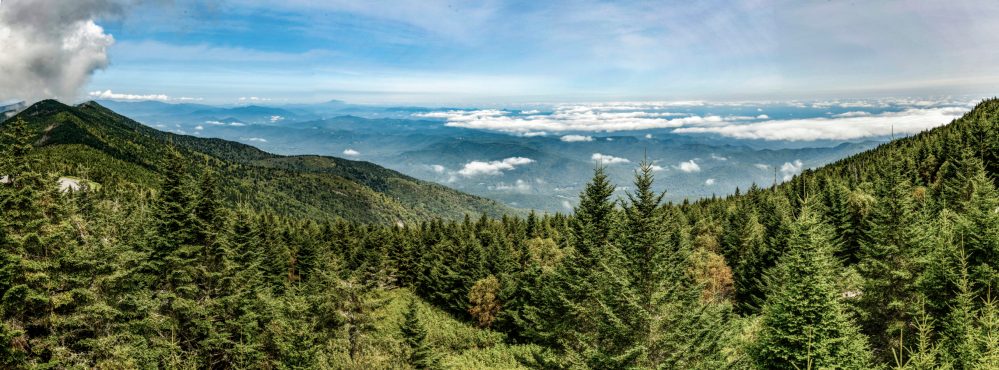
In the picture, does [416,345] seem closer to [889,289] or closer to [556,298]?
[556,298]

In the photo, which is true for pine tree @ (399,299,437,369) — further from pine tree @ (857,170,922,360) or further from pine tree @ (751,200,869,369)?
pine tree @ (857,170,922,360)

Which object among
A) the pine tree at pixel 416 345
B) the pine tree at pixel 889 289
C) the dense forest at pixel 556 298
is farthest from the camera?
the pine tree at pixel 416 345

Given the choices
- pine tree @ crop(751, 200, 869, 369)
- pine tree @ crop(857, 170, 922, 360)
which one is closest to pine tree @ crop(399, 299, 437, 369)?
pine tree @ crop(751, 200, 869, 369)

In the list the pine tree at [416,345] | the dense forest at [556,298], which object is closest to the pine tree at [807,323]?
the dense forest at [556,298]

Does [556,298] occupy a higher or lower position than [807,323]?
lower

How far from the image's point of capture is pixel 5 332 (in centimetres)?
1769

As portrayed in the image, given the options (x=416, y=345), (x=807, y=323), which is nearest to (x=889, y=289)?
(x=807, y=323)

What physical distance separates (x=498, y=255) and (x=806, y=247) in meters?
54.2

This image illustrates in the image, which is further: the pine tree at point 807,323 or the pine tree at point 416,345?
the pine tree at point 416,345

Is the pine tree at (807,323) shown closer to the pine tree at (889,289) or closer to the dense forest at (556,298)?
the dense forest at (556,298)

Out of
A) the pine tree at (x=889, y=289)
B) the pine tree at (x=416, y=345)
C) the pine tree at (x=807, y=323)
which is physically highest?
the pine tree at (x=807, y=323)

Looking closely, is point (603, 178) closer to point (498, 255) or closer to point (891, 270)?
point (891, 270)

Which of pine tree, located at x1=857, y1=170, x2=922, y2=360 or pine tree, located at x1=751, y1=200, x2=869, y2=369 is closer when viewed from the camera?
pine tree, located at x1=751, y1=200, x2=869, y2=369

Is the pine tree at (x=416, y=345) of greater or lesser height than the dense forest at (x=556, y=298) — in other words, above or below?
below
